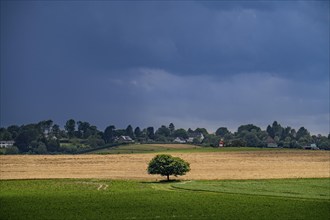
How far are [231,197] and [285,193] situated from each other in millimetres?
9753

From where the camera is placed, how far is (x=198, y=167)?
404 feet

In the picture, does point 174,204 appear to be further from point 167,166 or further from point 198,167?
point 198,167

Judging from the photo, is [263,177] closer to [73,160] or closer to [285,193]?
[285,193]

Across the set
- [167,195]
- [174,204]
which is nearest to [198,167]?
[167,195]

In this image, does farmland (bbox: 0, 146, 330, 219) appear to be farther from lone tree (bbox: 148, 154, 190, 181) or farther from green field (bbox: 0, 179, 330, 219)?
lone tree (bbox: 148, 154, 190, 181)

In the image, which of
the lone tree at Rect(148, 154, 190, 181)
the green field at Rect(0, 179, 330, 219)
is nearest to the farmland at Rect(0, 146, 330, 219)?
the green field at Rect(0, 179, 330, 219)

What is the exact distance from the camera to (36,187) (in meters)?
77.2

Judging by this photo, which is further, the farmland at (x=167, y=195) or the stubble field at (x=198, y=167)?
the stubble field at (x=198, y=167)

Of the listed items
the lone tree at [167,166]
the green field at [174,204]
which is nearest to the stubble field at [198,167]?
the lone tree at [167,166]

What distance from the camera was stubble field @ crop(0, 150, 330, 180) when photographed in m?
104

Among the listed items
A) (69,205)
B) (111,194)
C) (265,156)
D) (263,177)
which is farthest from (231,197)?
(265,156)

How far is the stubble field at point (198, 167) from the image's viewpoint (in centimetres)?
10412

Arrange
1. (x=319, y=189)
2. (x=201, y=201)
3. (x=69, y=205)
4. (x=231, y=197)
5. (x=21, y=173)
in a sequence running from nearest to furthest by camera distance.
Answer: (x=69, y=205) → (x=201, y=201) → (x=231, y=197) → (x=319, y=189) → (x=21, y=173)

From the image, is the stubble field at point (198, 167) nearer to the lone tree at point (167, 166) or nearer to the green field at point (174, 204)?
the lone tree at point (167, 166)
